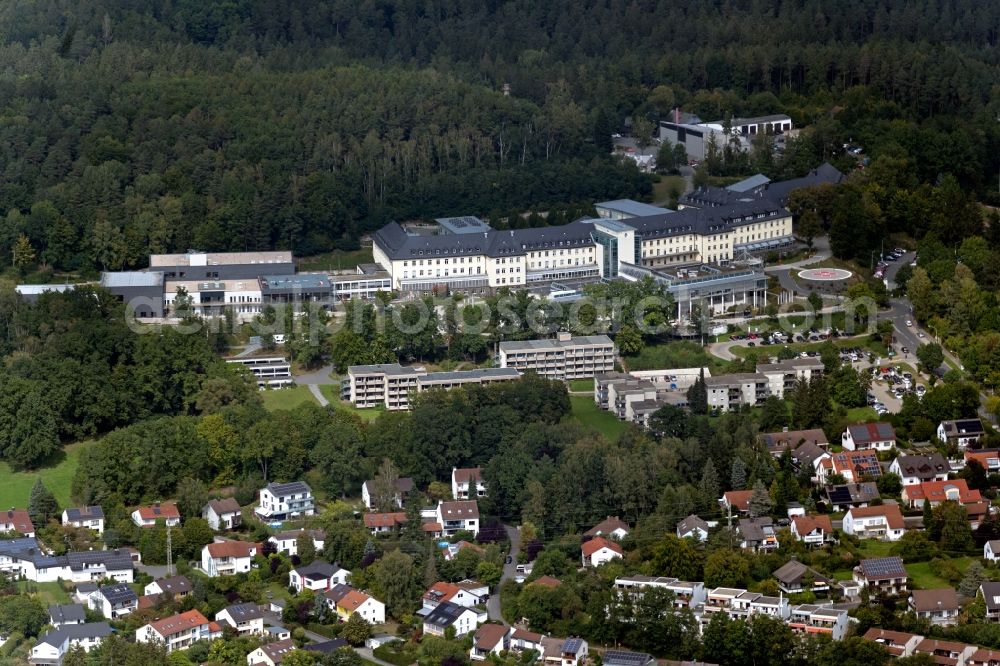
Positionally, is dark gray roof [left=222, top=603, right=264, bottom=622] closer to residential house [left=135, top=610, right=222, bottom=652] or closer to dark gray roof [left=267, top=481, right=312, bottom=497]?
residential house [left=135, top=610, right=222, bottom=652]

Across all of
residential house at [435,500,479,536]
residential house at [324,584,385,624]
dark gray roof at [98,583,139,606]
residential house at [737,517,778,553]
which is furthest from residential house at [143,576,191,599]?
residential house at [737,517,778,553]

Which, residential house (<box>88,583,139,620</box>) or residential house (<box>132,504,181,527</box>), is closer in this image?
residential house (<box>88,583,139,620</box>)

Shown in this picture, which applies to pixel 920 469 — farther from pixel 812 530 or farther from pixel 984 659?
pixel 984 659

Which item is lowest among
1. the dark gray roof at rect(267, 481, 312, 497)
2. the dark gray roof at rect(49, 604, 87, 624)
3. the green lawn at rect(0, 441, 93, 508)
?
the green lawn at rect(0, 441, 93, 508)

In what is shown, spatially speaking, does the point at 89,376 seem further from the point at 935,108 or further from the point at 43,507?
the point at 935,108

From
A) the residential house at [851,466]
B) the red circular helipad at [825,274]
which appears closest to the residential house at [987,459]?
the residential house at [851,466]

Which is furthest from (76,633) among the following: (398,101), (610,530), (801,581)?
(398,101)

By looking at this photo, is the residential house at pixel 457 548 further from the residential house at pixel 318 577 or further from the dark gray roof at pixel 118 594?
the dark gray roof at pixel 118 594

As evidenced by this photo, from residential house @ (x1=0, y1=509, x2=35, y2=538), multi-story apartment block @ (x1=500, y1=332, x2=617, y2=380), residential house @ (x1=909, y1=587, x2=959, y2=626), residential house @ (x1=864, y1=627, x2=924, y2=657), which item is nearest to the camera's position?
residential house @ (x1=864, y1=627, x2=924, y2=657)
